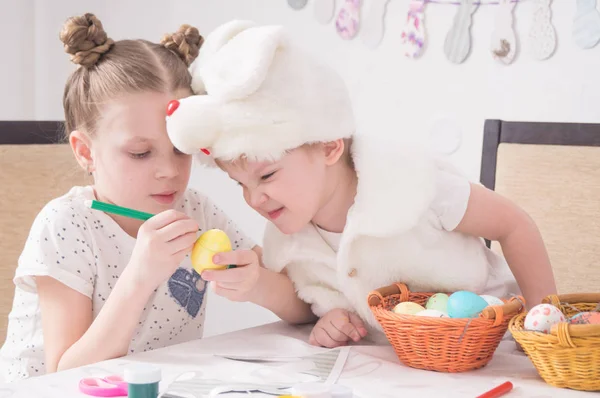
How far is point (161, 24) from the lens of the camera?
106 inches

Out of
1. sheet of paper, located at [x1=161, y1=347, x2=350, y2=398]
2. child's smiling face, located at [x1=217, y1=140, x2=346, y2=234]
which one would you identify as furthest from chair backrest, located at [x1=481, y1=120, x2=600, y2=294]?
sheet of paper, located at [x1=161, y1=347, x2=350, y2=398]

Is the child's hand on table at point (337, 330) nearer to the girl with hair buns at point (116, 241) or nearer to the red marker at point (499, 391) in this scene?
the girl with hair buns at point (116, 241)

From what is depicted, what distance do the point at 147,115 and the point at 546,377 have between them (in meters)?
0.70

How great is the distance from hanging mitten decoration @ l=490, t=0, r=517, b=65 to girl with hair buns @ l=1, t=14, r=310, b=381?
3.06 ft

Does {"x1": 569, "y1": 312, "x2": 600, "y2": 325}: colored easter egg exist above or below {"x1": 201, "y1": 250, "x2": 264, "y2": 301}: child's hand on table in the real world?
above

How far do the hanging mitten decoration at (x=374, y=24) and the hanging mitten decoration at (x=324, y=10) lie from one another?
0.40 ft

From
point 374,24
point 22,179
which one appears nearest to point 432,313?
point 22,179

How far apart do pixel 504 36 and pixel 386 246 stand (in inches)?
40.2

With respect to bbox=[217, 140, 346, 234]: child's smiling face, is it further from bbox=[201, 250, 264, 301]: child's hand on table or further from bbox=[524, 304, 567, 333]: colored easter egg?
bbox=[524, 304, 567, 333]: colored easter egg

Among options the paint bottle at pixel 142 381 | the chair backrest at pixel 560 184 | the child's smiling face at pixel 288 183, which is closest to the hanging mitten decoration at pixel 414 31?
the chair backrest at pixel 560 184

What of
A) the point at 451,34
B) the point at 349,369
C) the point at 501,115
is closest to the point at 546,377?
the point at 349,369

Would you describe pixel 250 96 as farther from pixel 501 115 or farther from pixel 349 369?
pixel 501 115

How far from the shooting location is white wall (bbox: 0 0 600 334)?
1.89 meters

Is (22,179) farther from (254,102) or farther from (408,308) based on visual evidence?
(408,308)
